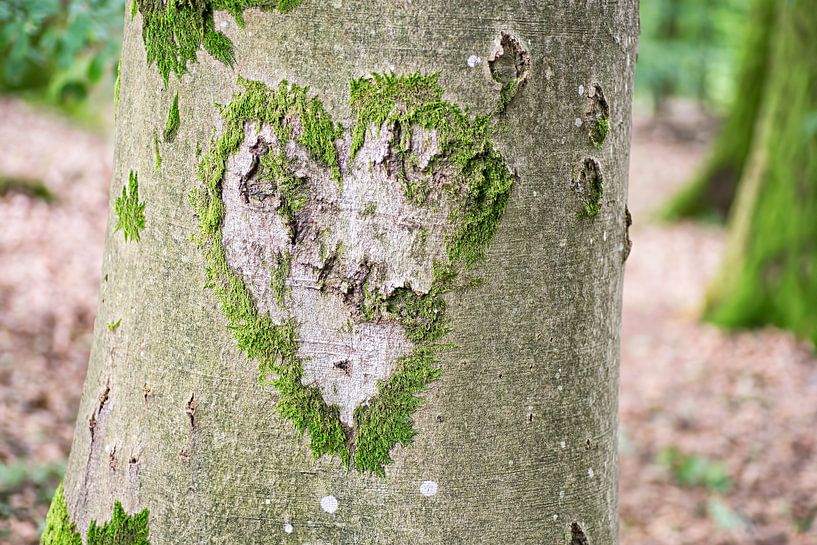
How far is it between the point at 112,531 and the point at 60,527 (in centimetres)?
23

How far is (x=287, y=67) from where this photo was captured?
1442mm

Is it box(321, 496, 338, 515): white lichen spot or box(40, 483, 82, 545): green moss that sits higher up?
box(321, 496, 338, 515): white lichen spot

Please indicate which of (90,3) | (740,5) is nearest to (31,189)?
(90,3)

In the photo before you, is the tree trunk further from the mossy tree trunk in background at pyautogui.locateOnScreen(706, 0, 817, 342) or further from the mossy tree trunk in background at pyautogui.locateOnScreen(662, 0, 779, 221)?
the mossy tree trunk in background at pyautogui.locateOnScreen(662, 0, 779, 221)

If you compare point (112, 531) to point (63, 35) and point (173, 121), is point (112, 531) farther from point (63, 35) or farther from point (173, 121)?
point (63, 35)

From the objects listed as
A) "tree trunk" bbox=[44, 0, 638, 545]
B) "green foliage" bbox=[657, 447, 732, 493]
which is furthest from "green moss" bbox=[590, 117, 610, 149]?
"green foliage" bbox=[657, 447, 732, 493]

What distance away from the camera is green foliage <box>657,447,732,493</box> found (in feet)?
16.8

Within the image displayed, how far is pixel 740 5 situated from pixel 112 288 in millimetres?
27537

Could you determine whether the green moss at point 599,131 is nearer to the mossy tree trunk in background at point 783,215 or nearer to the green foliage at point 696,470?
the green foliage at point 696,470

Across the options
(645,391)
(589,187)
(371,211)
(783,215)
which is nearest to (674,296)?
(783,215)

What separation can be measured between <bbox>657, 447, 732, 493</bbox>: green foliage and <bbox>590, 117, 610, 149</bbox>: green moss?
415 cm

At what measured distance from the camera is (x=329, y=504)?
58.5 inches

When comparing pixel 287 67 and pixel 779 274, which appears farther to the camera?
pixel 779 274

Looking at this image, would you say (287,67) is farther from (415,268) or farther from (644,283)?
(644,283)
